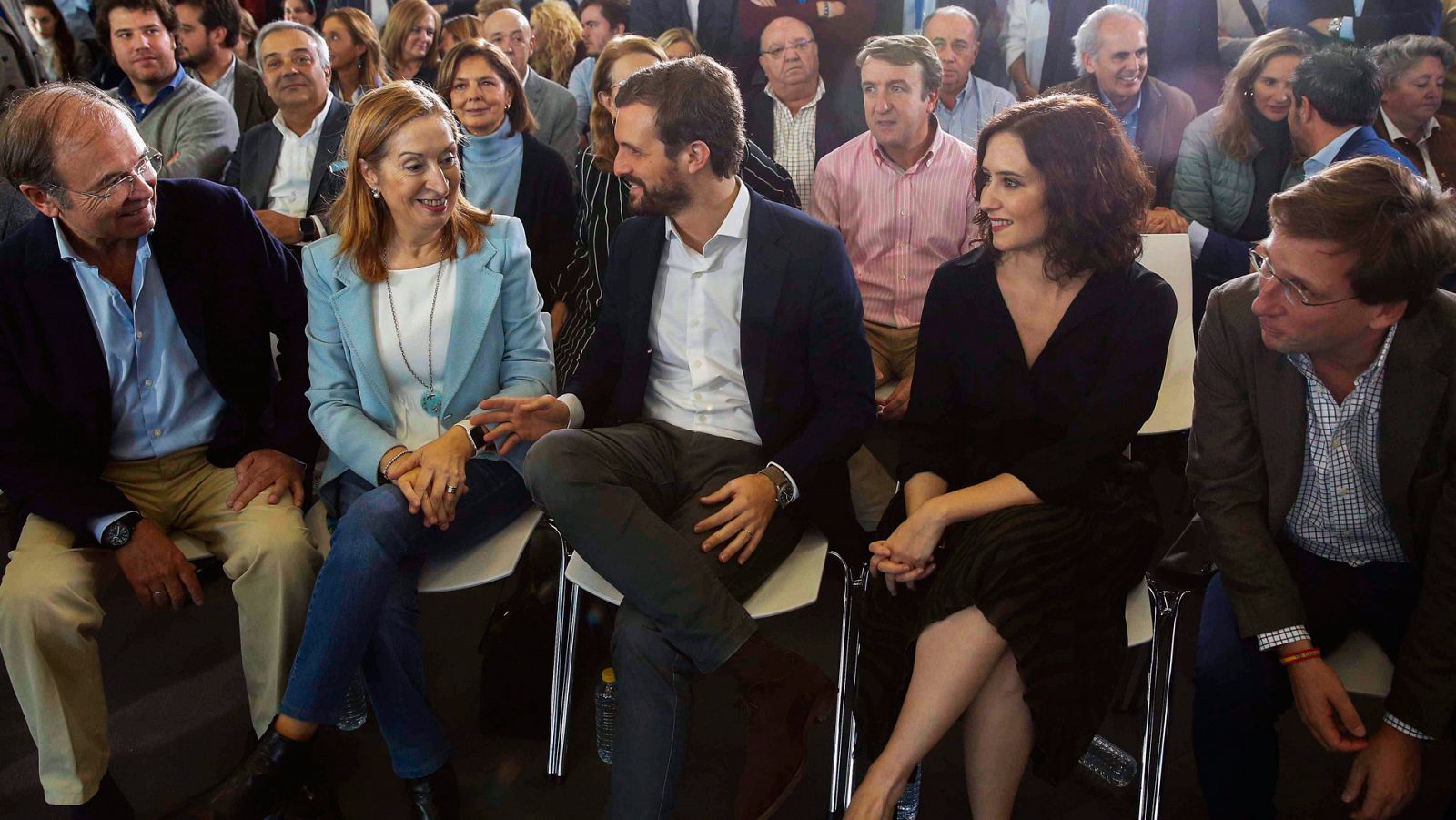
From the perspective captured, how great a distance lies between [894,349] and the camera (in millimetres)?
3145

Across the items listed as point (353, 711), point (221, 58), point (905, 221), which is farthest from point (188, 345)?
point (221, 58)

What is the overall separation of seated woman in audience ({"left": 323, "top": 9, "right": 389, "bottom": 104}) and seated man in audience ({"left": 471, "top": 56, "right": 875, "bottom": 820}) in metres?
2.59

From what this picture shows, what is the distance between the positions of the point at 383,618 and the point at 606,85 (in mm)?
2154

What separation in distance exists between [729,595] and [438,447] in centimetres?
68

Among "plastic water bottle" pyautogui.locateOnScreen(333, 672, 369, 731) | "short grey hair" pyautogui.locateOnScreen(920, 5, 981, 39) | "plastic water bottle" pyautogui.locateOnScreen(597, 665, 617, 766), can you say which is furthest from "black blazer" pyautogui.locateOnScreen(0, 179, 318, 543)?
"short grey hair" pyautogui.locateOnScreen(920, 5, 981, 39)

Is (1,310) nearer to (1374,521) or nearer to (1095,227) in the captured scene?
Answer: (1095,227)

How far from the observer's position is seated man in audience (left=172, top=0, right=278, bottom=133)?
4.54 metres

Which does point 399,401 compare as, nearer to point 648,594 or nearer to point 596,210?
point 648,594

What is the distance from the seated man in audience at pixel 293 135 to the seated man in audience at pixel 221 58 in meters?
0.77

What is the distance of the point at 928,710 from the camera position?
183 centimetres

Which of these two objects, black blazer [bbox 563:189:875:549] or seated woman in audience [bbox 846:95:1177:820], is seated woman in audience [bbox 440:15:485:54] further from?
Result: seated woman in audience [bbox 846:95:1177:820]

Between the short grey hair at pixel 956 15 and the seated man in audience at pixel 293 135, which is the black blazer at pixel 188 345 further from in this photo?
the short grey hair at pixel 956 15

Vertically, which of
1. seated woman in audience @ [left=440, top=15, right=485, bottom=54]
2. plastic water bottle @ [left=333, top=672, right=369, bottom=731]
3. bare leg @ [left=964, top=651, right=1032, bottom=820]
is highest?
seated woman in audience @ [left=440, top=15, right=485, bottom=54]

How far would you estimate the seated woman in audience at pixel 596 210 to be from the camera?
315 centimetres
